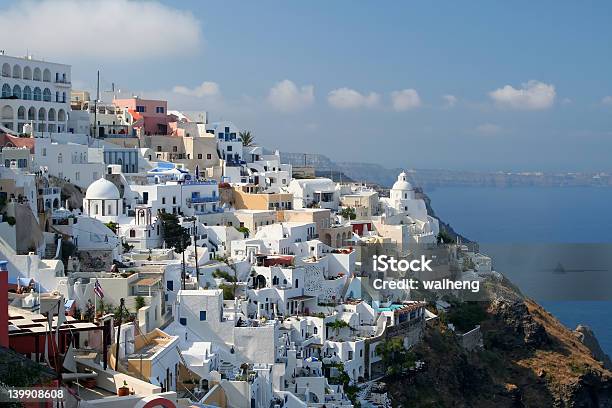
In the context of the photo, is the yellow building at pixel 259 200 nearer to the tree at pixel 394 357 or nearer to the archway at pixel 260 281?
the archway at pixel 260 281

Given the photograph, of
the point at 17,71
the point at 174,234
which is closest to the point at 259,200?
the point at 174,234

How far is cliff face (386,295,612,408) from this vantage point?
3619 cm

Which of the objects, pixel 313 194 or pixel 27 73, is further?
pixel 313 194

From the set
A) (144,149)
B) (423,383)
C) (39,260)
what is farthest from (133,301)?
(144,149)

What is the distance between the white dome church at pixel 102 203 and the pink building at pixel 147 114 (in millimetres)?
14374

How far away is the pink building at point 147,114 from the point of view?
51.3 metres

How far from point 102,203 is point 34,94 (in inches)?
Answer: 467

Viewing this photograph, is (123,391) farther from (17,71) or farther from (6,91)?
(17,71)

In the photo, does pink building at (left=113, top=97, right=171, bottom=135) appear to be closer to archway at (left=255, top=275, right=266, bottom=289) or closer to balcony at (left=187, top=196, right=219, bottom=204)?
balcony at (left=187, top=196, right=219, bottom=204)

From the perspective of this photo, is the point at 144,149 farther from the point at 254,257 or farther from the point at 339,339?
the point at 339,339

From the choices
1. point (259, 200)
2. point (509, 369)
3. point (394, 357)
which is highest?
point (259, 200)

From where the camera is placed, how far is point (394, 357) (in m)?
34.5

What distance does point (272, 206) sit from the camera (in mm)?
44188

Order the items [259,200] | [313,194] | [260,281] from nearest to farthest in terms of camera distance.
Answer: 1. [260,281]
2. [259,200]
3. [313,194]
